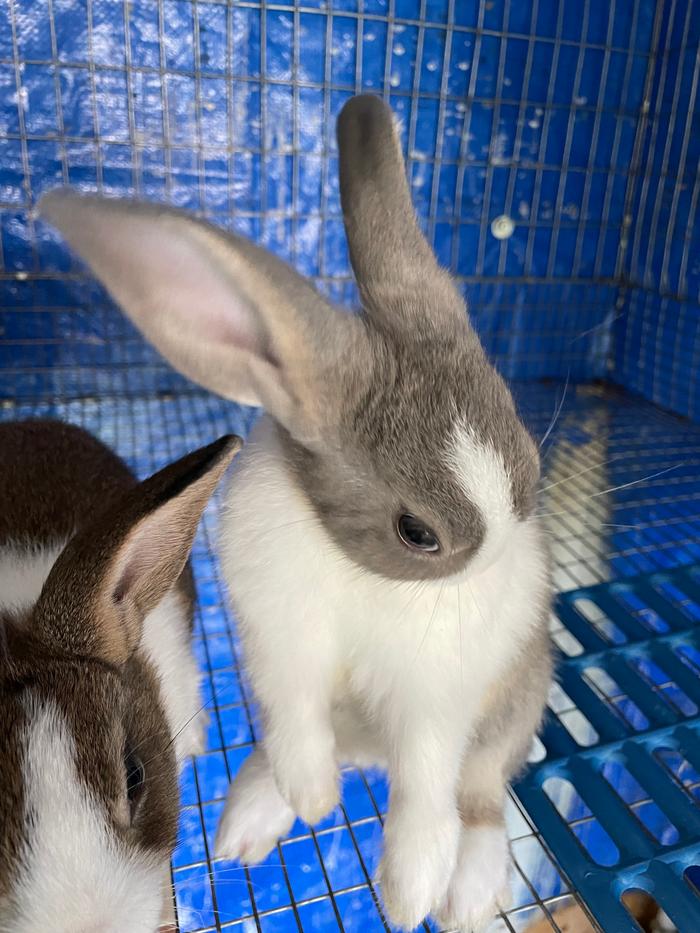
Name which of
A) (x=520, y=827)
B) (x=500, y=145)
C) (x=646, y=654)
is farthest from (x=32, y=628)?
(x=500, y=145)

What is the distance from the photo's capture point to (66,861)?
621 mm

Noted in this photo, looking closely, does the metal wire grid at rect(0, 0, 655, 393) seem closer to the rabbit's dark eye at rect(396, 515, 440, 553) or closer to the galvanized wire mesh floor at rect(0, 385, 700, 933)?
the galvanized wire mesh floor at rect(0, 385, 700, 933)

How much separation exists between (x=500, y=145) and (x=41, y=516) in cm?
185

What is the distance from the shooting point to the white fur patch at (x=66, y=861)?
1.99ft

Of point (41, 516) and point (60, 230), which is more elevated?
point (60, 230)

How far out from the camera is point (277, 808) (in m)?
1.07

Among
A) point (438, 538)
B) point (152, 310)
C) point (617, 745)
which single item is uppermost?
point (152, 310)

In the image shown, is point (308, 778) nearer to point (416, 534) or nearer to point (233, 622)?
point (233, 622)

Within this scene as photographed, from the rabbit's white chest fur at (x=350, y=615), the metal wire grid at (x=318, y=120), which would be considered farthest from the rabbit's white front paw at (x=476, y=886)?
the metal wire grid at (x=318, y=120)

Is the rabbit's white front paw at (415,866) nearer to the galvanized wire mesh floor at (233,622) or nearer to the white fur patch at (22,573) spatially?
the galvanized wire mesh floor at (233,622)

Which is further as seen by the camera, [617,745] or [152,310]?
[617,745]

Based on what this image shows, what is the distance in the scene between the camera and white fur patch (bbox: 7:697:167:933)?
0.61 m

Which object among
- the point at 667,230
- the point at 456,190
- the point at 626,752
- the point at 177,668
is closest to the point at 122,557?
the point at 177,668

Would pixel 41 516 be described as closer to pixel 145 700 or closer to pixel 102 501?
pixel 102 501
